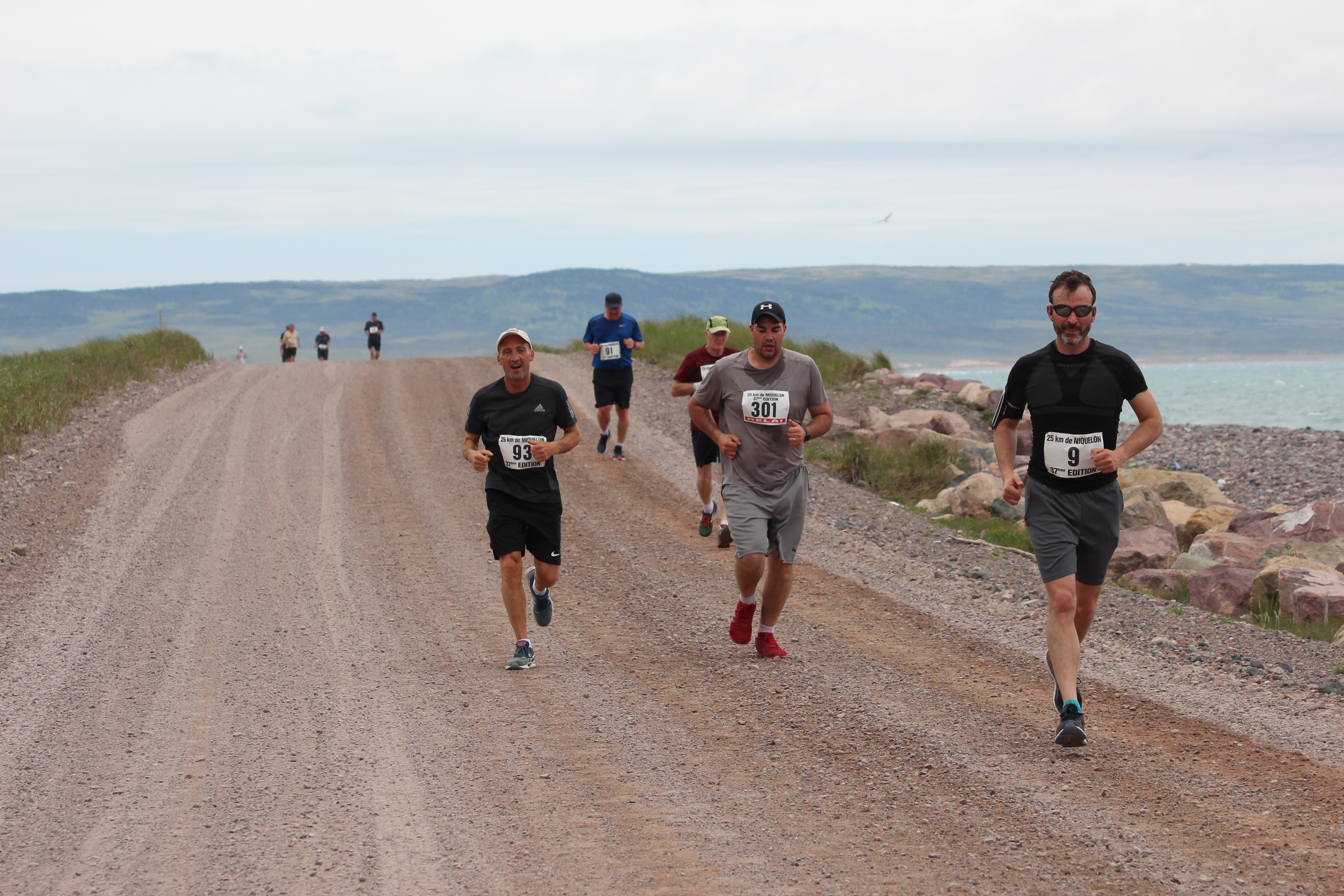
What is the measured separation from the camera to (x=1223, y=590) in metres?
10.2

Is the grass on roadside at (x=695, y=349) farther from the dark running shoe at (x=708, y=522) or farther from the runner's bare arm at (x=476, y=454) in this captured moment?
the runner's bare arm at (x=476, y=454)

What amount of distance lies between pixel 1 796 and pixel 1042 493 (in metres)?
5.40

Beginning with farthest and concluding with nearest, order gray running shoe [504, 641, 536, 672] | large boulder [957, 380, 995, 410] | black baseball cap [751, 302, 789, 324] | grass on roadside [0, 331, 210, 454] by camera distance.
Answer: large boulder [957, 380, 995, 410]
grass on roadside [0, 331, 210, 454]
gray running shoe [504, 641, 536, 672]
black baseball cap [751, 302, 789, 324]

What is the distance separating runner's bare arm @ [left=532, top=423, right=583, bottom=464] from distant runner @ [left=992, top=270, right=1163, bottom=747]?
2707 millimetres

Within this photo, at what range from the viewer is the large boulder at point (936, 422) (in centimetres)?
2194

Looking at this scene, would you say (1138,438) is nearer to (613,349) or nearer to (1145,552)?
(1145,552)

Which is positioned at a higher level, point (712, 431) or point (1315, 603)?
point (712, 431)

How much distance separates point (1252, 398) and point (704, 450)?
6960 cm

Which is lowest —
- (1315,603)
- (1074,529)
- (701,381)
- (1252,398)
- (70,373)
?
(1252,398)

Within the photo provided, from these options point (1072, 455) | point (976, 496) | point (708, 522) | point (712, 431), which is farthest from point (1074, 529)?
point (976, 496)

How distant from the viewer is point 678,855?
4.67 m

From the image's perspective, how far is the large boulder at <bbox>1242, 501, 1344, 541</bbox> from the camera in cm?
1435

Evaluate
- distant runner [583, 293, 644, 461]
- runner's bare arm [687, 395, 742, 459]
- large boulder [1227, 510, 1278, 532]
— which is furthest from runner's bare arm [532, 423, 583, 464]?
large boulder [1227, 510, 1278, 532]

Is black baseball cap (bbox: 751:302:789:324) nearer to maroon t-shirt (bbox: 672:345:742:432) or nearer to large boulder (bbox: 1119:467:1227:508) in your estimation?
maroon t-shirt (bbox: 672:345:742:432)
